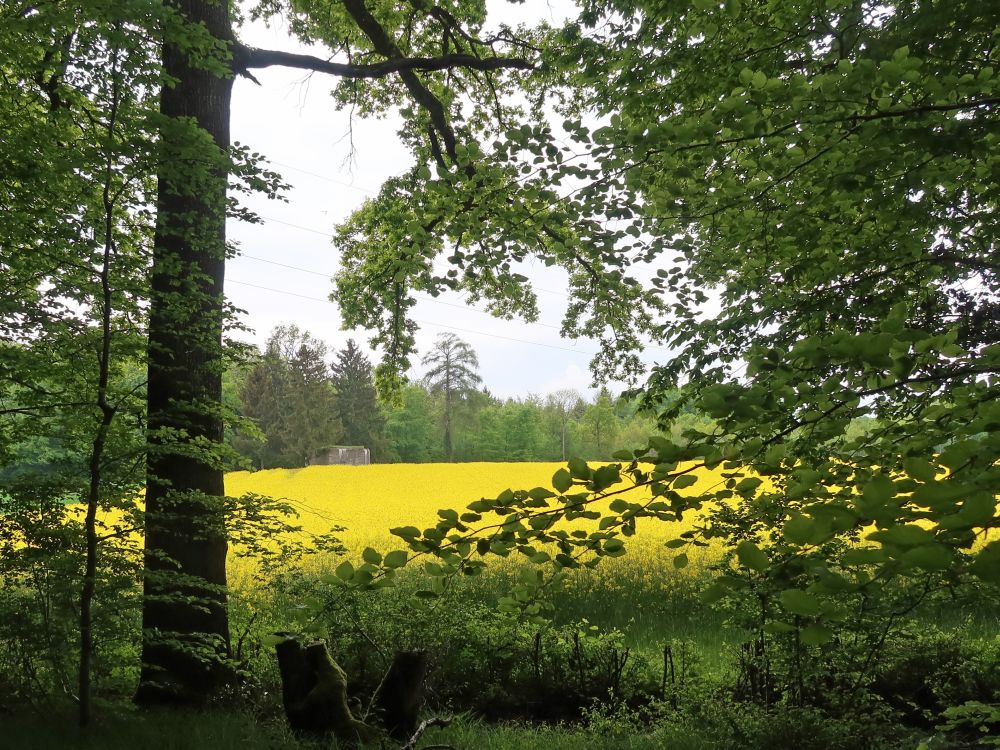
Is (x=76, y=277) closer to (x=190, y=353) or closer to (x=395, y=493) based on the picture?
(x=190, y=353)

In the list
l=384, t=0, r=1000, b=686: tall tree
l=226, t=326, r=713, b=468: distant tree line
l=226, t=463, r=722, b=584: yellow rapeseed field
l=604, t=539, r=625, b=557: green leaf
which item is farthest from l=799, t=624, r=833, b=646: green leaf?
l=226, t=326, r=713, b=468: distant tree line

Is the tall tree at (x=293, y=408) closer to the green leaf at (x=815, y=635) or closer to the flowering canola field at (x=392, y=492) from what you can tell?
the flowering canola field at (x=392, y=492)

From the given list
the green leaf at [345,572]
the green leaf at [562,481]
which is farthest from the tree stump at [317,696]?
the green leaf at [562,481]

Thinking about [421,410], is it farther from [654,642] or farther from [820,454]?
[820,454]

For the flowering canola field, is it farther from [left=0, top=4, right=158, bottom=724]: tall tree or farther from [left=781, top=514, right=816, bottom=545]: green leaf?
[left=781, top=514, right=816, bottom=545]: green leaf

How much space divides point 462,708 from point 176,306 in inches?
165

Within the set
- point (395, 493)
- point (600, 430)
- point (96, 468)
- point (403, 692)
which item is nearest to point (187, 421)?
point (96, 468)

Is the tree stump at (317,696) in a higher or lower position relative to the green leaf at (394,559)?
lower

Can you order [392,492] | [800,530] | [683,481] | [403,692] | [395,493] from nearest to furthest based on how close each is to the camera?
[800,530], [683,481], [403,692], [395,493], [392,492]

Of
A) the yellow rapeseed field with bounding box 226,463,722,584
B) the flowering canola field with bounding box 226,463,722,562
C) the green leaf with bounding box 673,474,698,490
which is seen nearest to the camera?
the green leaf with bounding box 673,474,698,490

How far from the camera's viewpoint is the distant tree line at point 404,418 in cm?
4178

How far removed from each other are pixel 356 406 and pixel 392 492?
2961cm

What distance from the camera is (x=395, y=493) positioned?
1772 centimetres

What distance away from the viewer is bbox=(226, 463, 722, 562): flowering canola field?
39.2 feet
